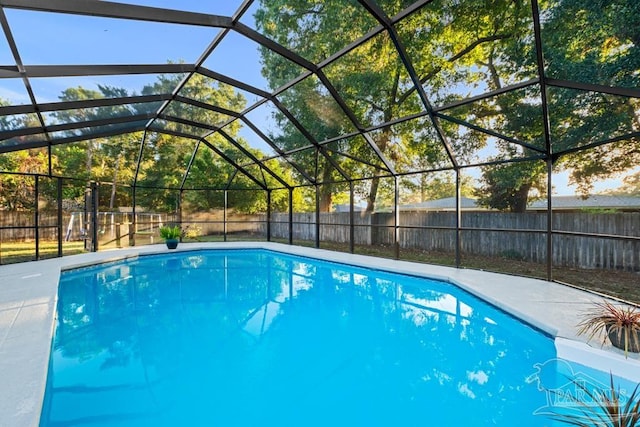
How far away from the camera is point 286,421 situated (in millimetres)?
2486

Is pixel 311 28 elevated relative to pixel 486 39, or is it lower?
elevated

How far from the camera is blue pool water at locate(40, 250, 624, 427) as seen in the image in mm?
2605

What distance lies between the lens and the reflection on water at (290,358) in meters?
2.61

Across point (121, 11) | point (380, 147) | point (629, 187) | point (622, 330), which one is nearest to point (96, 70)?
point (121, 11)

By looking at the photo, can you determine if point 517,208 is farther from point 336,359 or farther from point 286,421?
point 286,421

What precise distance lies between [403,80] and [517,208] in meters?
5.13

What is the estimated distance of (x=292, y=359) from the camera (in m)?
3.56

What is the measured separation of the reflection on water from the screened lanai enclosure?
2.47m

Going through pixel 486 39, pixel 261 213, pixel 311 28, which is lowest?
pixel 261 213

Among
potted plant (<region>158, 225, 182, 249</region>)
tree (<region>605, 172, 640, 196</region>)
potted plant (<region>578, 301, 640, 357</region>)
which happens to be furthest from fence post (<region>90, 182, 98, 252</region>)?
tree (<region>605, 172, 640, 196</region>)

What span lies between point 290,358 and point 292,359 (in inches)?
1.5

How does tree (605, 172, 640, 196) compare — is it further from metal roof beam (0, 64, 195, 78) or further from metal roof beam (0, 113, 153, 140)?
metal roof beam (0, 113, 153, 140)

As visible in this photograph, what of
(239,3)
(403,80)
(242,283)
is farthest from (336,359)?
(403,80)

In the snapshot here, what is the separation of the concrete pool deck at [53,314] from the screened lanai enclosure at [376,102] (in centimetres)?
97
